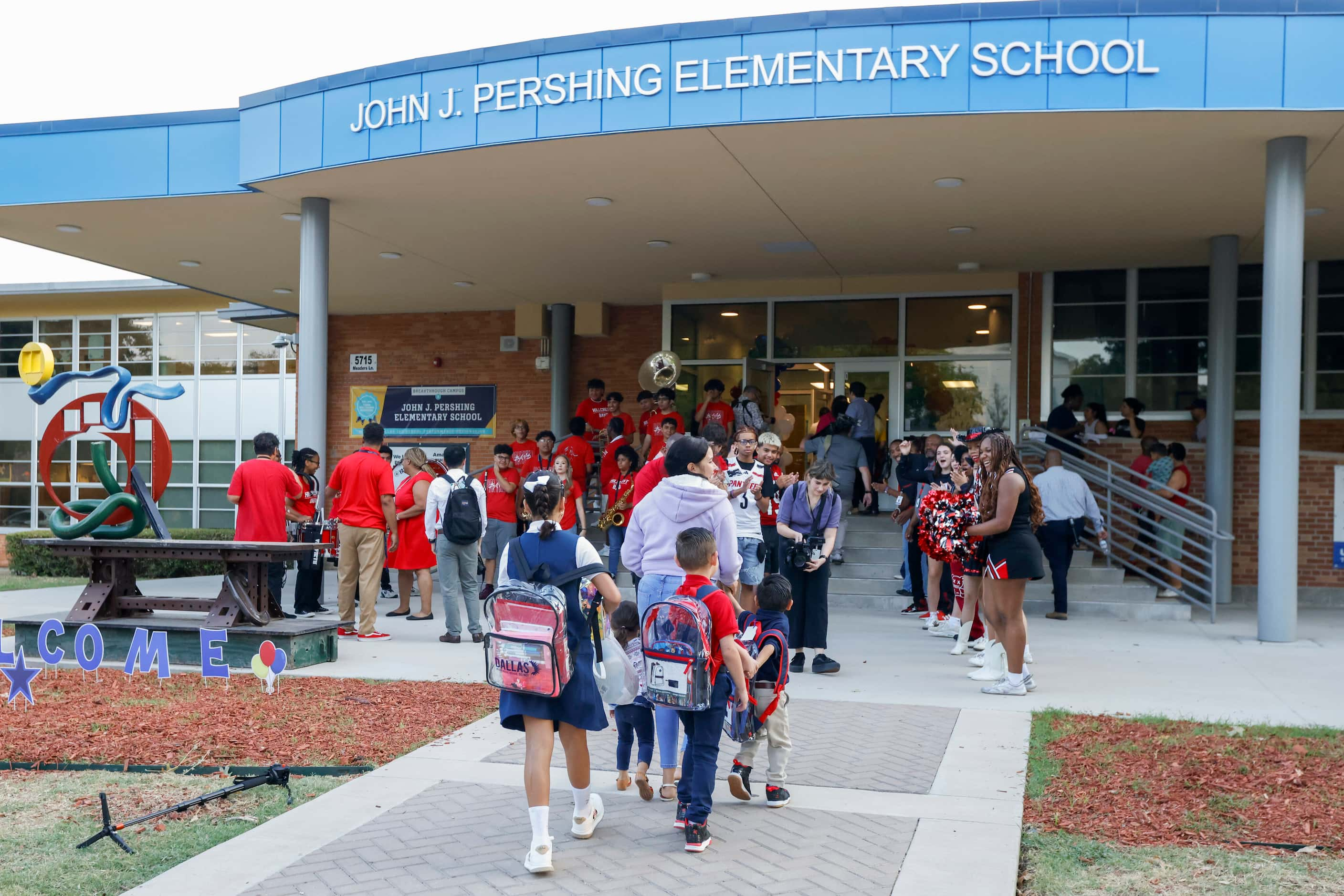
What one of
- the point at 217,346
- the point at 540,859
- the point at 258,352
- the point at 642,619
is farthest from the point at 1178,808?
the point at 217,346

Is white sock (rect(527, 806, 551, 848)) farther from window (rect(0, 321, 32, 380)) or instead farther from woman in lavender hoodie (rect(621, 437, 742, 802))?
window (rect(0, 321, 32, 380))

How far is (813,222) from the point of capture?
523 inches

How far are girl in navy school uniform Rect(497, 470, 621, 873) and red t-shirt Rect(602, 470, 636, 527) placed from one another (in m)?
7.31

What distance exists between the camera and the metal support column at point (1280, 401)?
10.1 m

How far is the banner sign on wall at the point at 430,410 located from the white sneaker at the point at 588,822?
1534 centimetres

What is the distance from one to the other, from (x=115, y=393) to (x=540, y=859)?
6.53 meters

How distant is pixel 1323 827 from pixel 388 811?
403 cm

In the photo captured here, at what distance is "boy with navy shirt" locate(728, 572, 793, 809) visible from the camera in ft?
16.6

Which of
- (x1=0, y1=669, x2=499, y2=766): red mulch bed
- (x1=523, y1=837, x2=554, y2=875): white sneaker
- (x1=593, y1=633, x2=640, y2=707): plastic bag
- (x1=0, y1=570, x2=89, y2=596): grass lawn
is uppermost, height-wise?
(x1=593, y1=633, x2=640, y2=707): plastic bag

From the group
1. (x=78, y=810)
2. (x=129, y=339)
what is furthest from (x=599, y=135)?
(x=129, y=339)

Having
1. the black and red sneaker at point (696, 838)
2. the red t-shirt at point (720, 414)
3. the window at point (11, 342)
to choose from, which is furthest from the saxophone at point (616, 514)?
the window at point (11, 342)

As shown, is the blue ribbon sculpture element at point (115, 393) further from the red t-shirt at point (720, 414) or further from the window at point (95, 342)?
the window at point (95, 342)

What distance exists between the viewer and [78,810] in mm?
5102

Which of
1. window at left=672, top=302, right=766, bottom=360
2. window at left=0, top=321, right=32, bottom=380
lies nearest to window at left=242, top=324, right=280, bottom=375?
window at left=0, top=321, right=32, bottom=380
